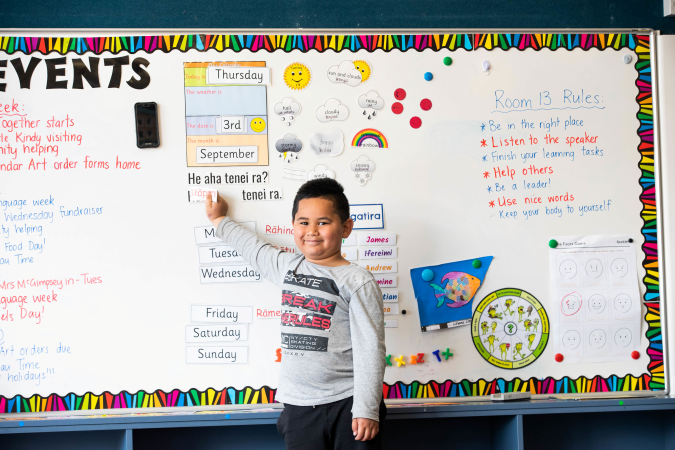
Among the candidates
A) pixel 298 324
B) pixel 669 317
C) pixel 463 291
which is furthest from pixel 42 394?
pixel 669 317

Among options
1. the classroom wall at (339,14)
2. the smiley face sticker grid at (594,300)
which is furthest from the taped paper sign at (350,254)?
the classroom wall at (339,14)

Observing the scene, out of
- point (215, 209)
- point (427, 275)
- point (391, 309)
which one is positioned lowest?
point (391, 309)

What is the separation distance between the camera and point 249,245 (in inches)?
60.2

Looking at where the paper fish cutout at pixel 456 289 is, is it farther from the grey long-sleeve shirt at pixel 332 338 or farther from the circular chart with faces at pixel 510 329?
the grey long-sleeve shirt at pixel 332 338

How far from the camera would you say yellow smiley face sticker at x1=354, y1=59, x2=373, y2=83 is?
1.64m

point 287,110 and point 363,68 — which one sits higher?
point 363,68

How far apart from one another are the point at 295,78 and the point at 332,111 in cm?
17

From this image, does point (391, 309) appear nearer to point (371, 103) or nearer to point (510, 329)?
point (510, 329)

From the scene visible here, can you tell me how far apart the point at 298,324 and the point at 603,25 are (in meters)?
1.54

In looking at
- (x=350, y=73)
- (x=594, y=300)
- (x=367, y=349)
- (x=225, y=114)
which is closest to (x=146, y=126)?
(x=225, y=114)

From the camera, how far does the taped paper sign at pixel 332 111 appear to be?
1.63 m

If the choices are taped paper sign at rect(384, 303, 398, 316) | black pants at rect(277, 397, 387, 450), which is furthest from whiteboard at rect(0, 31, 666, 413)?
black pants at rect(277, 397, 387, 450)

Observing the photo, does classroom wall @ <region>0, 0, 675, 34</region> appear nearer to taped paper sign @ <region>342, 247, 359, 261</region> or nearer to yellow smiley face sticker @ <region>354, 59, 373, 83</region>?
yellow smiley face sticker @ <region>354, 59, 373, 83</region>

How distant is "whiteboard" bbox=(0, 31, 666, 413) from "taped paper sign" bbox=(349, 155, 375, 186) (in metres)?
0.01
